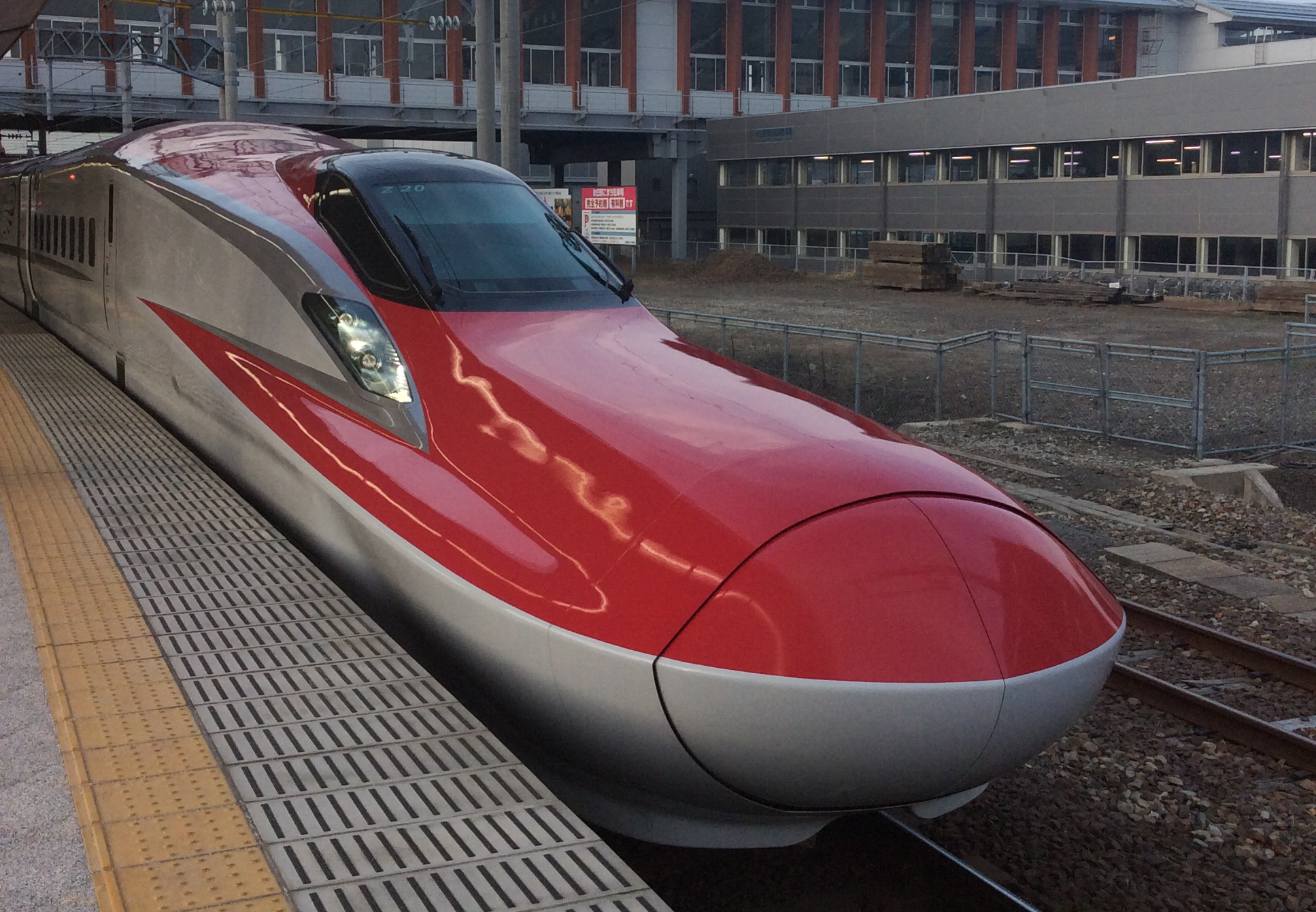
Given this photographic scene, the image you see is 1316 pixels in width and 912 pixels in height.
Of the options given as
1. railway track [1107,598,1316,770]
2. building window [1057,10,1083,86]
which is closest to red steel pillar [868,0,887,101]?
building window [1057,10,1083,86]

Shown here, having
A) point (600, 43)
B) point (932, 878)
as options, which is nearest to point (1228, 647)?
point (932, 878)

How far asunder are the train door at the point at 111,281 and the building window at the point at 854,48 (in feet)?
176

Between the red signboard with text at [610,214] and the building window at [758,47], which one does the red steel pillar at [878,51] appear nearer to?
the building window at [758,47]

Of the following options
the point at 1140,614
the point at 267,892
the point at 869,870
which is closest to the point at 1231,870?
the point at 869,870

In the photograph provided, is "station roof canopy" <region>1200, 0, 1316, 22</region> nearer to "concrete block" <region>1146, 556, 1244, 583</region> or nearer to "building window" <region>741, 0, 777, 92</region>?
"building window" <region>741, 0, 777, 92</region>

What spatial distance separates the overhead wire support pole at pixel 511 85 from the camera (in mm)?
14906

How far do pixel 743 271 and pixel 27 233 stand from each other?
1365 inches

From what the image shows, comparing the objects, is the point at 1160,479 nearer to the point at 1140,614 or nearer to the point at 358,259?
the point at 1140,614

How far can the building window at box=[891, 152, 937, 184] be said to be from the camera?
1838 inches

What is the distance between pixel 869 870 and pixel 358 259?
139 inches

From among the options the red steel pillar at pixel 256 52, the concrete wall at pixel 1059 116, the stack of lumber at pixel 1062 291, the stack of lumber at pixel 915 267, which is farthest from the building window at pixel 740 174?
the red steel pillar at pixel 256 52

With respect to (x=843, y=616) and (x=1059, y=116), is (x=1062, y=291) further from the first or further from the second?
(x=843, y=616)

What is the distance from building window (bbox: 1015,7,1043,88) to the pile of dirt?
2224cm

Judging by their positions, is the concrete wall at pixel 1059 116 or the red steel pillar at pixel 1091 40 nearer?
the concrete wall at pixel 1059 116
